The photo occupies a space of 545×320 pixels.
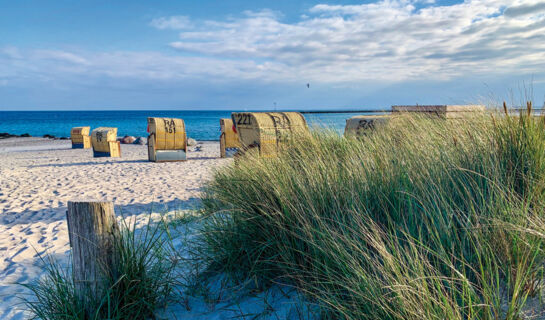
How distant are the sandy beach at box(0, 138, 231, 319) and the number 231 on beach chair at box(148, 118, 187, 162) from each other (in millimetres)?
427

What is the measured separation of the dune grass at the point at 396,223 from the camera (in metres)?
1.95

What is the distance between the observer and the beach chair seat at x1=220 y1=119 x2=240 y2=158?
1322 centimetres

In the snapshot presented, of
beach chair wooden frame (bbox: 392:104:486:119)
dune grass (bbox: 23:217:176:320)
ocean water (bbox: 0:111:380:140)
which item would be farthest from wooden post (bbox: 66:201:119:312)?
beach chair wooden frame (bbox: 392:104:486:119)

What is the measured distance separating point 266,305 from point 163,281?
87 centimetres

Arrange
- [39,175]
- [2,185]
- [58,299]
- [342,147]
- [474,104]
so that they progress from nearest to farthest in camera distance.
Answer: [58,299]
[342,147]
[474,104]
[2,185]
[39,175]

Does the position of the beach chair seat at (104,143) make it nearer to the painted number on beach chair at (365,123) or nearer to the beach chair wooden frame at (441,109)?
the painted number on beach chair at (365,123)

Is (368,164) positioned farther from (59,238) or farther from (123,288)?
(59,238)

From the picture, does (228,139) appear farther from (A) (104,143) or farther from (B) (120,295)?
(B) (120,295)

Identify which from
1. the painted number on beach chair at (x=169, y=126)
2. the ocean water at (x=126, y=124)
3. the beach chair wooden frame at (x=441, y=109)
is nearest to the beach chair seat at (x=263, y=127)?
the ocean water at (x=126, y=124)

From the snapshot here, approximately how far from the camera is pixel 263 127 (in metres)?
7.44

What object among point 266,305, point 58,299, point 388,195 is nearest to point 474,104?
point 388,195

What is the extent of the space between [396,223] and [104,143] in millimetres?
13831

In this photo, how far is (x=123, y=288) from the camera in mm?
2578

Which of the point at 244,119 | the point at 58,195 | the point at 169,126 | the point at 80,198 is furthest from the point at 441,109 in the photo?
the point at 169,126
